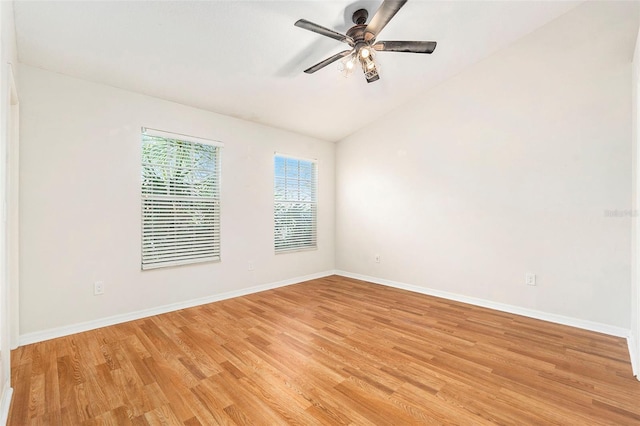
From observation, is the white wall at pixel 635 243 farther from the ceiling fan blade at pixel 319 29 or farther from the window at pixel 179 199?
the window at pixel 179 199

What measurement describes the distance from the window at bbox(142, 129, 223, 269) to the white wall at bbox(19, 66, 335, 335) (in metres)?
0.10

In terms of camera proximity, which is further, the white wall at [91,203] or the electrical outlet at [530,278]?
the electrical outlet at [530,278]

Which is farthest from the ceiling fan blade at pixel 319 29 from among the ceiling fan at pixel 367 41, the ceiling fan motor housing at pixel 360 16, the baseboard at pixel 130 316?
the baseboard at pixel 130 316

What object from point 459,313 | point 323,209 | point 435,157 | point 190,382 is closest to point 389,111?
point 435,157

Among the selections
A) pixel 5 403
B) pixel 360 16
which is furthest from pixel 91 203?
pixel 360 16

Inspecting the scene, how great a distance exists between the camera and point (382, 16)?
→ 2.09m

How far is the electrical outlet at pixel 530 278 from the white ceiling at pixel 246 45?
2.68m

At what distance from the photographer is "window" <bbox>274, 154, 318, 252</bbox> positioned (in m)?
4.69

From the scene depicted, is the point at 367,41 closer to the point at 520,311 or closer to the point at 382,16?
the point at 382,16

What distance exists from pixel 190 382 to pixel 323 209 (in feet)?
12.2

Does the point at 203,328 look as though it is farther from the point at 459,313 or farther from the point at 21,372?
the point at 459,313

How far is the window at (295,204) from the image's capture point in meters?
4.69

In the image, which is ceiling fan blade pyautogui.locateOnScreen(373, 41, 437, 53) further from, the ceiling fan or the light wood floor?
the light wood floor

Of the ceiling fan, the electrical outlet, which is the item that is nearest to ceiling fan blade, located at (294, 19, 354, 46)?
the ceiling fan
